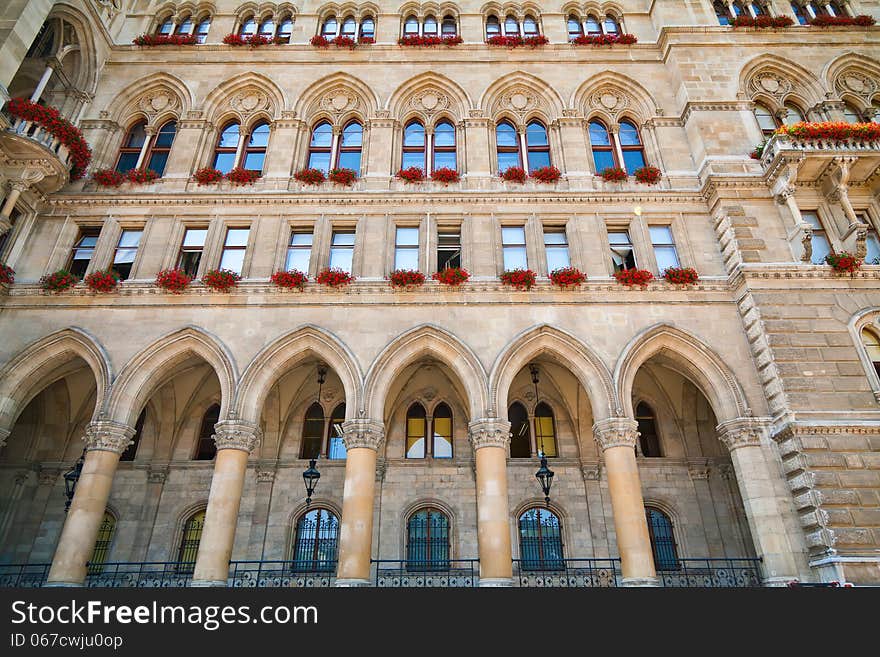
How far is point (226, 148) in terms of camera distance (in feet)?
58.1

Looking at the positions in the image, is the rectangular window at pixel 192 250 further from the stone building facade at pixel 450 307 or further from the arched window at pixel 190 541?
the arched window at pixel 190 541

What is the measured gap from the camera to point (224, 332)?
13922mm

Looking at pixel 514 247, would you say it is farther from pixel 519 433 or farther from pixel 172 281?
pixel 172 281

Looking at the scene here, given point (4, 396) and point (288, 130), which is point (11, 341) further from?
point (288, 130)

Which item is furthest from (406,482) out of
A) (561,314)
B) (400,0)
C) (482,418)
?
(400,0)

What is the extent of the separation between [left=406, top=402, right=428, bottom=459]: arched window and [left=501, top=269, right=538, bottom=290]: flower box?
5073 mm

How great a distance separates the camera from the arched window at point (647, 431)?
1644 centimetres

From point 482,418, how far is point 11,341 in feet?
39.7

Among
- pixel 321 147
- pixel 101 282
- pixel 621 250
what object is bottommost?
pixel 101 282

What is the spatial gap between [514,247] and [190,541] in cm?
1246

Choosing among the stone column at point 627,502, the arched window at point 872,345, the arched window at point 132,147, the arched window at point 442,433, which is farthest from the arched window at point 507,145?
the arched window at point 132,147

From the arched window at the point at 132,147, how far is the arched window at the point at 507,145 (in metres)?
11.6

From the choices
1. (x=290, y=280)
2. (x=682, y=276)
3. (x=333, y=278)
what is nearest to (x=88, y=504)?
(x=290, y=280)

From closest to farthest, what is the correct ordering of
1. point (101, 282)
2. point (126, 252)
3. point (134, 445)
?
point (101, 282), point (126, 252), point (134, 445)
